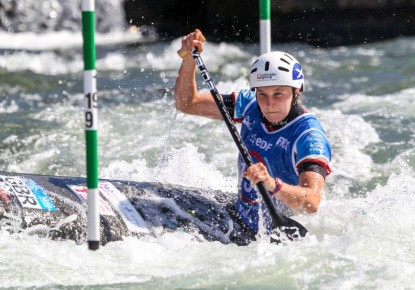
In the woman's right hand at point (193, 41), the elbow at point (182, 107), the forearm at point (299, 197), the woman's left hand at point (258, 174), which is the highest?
the woman's right hand at point (193, 41)

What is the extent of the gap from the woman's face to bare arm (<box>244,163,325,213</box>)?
432 millimetres

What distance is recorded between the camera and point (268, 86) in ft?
19.0

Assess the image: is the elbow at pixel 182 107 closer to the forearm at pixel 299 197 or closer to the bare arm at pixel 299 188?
the bare arm at pixel 299 188

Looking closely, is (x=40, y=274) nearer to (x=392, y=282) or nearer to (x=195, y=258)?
(x=195, y=258)

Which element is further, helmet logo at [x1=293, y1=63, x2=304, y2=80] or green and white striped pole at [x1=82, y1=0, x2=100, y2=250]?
helmet logo at [x1=293, y1=63, x2=304, y2=80]

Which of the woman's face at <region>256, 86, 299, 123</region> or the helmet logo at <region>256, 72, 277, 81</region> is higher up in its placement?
the helmet logo at <region>256, 72, 277, 81</region>

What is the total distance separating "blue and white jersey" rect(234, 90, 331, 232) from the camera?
5.71 meters

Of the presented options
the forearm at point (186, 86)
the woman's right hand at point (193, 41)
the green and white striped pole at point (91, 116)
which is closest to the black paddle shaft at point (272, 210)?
the woman's right hand at point (193, 41)

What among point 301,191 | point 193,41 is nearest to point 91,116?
point 193,41

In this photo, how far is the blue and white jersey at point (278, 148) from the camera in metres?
5.71

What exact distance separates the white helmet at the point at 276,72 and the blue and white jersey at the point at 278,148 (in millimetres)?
234

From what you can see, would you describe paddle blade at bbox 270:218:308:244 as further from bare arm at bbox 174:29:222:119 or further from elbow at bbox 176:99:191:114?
elbow at bbox 176:99:191:114

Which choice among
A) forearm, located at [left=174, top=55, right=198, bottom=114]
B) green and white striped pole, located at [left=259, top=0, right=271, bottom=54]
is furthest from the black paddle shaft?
green and white striped pole, located at [left=259, top=0, right=271, bottom=54]

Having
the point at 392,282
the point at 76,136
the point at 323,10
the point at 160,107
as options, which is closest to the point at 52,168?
the point at 76,136
